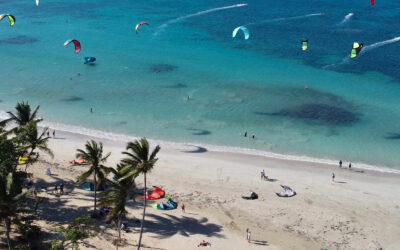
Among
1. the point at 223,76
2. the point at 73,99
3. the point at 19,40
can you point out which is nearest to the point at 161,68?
the point at 223,76

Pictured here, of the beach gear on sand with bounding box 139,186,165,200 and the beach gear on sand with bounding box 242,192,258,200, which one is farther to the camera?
the beach gear on sand with bounding box 242,192,258,200

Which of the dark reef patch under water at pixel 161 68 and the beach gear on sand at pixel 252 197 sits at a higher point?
the dark reef patch under water at pixel 161 68

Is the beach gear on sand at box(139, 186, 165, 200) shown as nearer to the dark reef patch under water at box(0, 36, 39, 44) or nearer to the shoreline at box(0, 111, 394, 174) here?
the shoreline at box(0, 111, 394, 174)

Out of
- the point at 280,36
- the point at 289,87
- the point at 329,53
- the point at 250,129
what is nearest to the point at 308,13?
the point at 280,36

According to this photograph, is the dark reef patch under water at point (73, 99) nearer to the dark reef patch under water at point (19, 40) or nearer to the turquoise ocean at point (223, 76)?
the turquoise ocean at point (223, 76)

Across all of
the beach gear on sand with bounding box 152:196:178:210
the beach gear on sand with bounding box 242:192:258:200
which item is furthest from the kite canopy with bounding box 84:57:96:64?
the beach gear on sand with bounding box 242:192:258:200

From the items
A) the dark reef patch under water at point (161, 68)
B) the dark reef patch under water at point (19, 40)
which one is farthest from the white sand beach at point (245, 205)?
the dark reef patch under water at point (19, 40)
